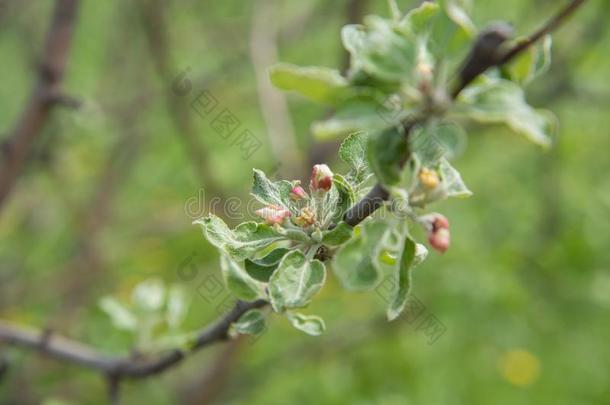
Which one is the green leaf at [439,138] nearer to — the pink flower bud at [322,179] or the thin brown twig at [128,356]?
the pink flower bud at [322,179]

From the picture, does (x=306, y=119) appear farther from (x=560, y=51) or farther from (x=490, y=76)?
(x=490, y=76)

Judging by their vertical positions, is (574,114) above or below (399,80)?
below

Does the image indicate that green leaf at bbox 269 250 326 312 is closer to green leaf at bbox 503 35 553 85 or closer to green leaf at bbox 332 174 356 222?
green leaf at bbox 332 174 356 222

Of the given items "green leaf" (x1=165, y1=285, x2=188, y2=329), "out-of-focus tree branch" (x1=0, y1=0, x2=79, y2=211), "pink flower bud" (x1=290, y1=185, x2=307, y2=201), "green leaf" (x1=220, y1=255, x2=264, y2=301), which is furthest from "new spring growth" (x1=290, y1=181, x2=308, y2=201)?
"out-of-focus tree branch" (x1=0, y1=0, x2=79, y2=211)

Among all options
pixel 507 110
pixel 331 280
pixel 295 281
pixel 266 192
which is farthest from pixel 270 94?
pixel 507 110

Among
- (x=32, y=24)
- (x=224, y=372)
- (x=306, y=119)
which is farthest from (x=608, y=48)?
(x=32, y=24)

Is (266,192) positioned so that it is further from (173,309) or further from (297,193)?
(173,309)
